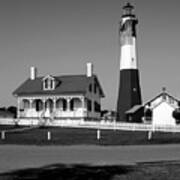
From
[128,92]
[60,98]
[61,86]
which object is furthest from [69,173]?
[61,86]

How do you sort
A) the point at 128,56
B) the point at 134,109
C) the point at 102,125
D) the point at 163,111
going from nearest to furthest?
the point at 102,125
the point at 163,111
the point at 134,109
the point at 128,56

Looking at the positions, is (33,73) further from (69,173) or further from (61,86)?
(69,173)

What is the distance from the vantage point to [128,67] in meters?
50.3

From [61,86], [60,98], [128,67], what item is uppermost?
[128,67]

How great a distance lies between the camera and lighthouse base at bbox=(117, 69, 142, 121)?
4944cm

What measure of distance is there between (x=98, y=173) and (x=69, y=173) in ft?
2.53

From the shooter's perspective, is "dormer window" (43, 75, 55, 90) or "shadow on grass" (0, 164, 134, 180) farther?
"dormer window" (43, 75, 55, 90)

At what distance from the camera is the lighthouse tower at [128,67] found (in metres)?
49.6

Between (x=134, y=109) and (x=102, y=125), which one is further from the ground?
(x=134, y=109)

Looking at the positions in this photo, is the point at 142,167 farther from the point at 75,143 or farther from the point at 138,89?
the point at 138,89

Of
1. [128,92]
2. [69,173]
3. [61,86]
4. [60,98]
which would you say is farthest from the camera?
[61,86]

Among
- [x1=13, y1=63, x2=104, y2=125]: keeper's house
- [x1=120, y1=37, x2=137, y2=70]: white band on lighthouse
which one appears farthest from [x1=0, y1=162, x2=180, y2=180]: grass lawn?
[x1=120, y1=37, x2=137, y2=70]: white band on lighthouse

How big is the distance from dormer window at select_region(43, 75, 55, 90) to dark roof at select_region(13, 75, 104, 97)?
54 cm

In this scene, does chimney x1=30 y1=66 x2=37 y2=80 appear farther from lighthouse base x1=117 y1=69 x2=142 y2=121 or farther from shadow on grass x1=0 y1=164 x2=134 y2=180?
shadow on grass x1=0 y1=164 x2=134 y2=180
